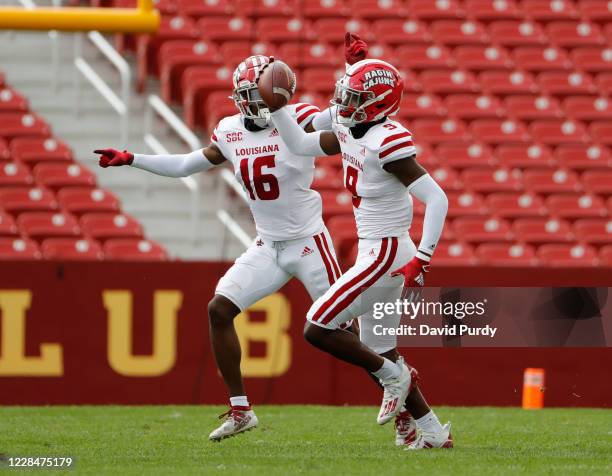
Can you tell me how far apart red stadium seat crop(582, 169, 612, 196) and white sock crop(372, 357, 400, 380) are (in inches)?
275

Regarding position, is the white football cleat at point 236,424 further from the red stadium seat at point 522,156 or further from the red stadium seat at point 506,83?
the red stadium seat at point 506,83

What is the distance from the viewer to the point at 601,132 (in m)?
13.8

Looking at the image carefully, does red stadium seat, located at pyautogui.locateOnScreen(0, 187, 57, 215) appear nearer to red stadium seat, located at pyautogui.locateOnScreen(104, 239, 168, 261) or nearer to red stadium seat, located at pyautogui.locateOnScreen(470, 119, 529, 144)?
red stadium seat, located at pyautogui.locateOnScreen(104, 239, 168, 261)

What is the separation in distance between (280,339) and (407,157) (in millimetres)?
3633

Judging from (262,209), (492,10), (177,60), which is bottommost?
(262,209)

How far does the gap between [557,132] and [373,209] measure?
296 inches

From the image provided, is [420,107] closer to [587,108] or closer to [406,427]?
[587,108]

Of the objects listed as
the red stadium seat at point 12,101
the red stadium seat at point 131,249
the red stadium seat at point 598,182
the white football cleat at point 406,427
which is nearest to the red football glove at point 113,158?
the white football cleat at point 406,427

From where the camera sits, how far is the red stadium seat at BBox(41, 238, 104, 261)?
35.8ft

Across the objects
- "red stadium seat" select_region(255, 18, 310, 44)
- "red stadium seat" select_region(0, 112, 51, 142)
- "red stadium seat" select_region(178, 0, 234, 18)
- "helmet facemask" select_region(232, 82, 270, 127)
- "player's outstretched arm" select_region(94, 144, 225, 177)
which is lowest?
"red stadium seat" select_region(0, 112, 51, 142)

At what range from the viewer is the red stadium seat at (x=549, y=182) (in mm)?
12914

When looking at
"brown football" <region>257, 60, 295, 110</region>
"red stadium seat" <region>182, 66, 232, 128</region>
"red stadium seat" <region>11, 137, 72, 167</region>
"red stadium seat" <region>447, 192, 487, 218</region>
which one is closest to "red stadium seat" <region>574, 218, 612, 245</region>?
"red stadium seat" <region>447, 192, 487, 218</region>

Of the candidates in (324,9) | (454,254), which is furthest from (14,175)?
(324,9)

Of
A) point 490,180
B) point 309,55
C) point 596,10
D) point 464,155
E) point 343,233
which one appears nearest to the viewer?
point 343,233
